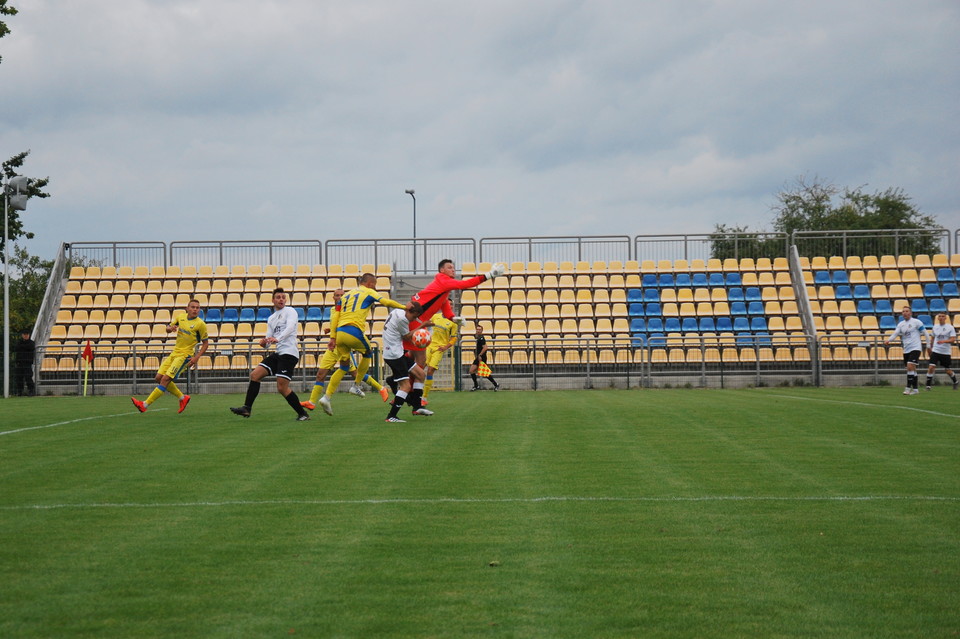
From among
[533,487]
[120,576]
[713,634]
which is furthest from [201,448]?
[713,634]

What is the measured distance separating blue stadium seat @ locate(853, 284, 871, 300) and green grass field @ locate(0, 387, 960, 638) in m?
23.9

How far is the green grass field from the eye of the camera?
437 cm

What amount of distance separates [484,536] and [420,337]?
9107mm

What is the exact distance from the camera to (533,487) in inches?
308

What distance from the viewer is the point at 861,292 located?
1359 inches

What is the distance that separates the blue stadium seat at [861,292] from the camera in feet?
112

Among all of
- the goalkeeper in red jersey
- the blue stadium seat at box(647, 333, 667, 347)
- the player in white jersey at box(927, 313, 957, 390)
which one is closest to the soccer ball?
the goalkeeper in red jersey

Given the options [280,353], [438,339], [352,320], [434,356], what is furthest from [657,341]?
[280,353]

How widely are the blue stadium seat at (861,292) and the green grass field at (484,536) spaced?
23.9m

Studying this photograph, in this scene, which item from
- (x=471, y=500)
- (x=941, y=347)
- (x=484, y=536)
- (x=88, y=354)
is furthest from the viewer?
(x=88, y=354)

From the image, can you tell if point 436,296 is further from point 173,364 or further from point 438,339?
point 173,364

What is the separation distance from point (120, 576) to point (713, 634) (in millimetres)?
3084

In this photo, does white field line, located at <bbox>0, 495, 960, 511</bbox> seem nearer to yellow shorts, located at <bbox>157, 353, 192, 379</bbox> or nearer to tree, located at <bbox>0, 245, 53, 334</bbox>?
yellow shorts, located at <bbox>157, 353, 192, 379</bbox>

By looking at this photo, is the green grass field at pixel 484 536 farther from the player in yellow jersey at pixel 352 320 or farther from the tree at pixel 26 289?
the tree at pixel 26 289
